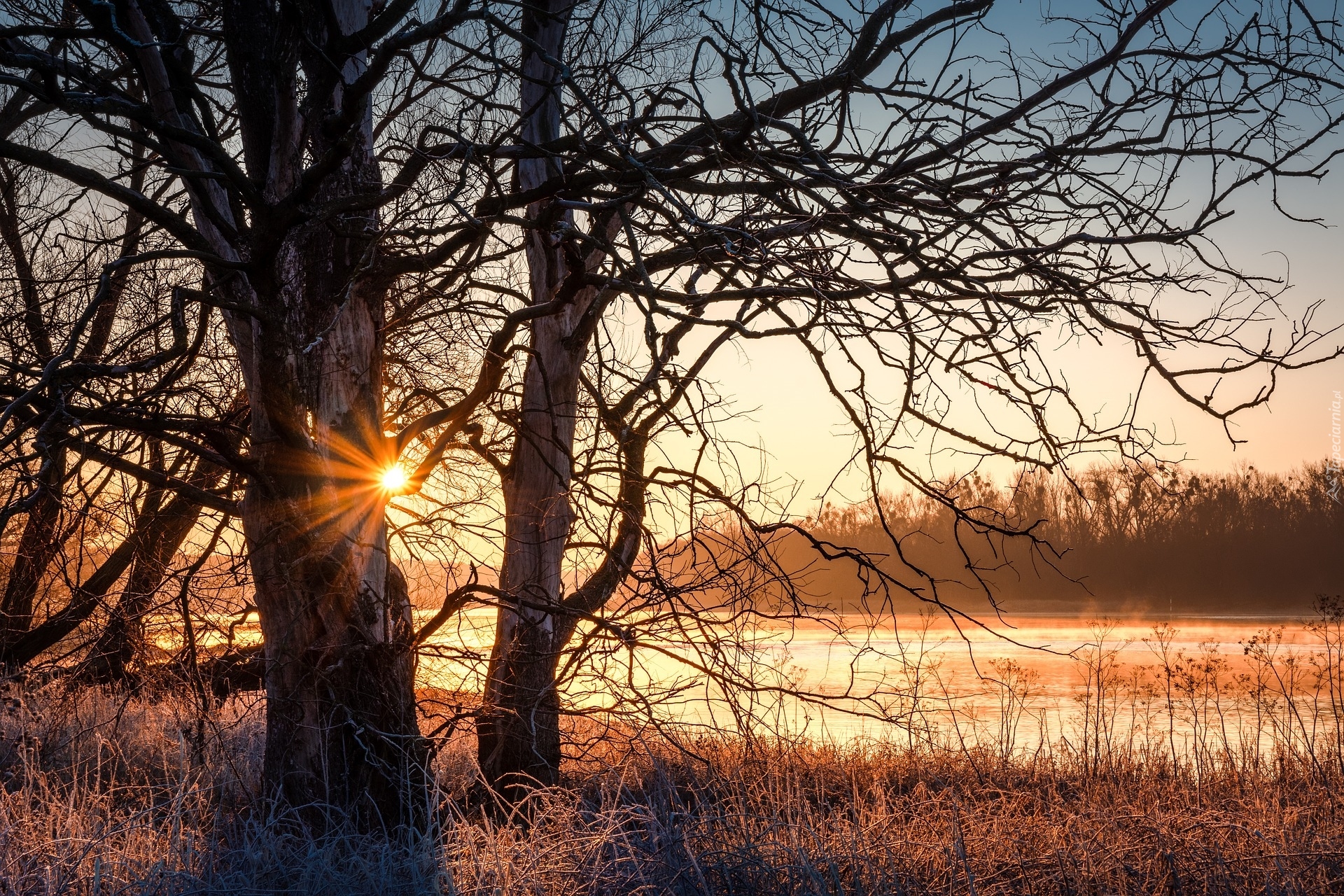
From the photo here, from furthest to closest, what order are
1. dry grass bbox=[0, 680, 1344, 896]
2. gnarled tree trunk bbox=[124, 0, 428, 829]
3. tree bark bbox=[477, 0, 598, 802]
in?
tree bark bbox=[477, 0, 598, 802] → gnarled tree trunk bbox=[124, 0, 428, 829] → dry grass bbox=[0, 680, 1344, 896]

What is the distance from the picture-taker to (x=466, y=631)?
256 inches

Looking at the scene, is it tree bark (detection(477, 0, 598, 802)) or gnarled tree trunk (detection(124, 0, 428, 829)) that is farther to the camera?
tree bark (detection(477, 0, 598, 802))

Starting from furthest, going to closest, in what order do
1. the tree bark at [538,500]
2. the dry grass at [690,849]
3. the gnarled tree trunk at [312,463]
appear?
the tree bark at [538,500] < the gnarled tree trunk at [312,463] < the dry grass at [690,849]

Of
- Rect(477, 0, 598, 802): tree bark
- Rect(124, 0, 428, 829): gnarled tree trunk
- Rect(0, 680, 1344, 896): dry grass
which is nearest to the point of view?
Rect(0, 680, 1344, 896): dry grass

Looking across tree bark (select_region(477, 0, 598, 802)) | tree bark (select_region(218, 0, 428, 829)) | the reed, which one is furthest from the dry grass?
tree bark (select_region(477, 0, 598, 802))

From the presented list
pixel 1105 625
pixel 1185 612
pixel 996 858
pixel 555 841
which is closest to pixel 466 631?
pixel 555 841

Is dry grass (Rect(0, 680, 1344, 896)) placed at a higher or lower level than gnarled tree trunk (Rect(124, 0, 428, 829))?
lower

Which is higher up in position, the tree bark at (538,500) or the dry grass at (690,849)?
the tree bark at (538,500)

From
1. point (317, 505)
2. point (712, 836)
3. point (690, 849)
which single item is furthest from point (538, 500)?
point (690, 849)

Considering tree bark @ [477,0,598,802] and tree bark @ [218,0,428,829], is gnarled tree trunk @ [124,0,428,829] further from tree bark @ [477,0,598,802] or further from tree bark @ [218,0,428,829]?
tree bark @ [477,0,598,802]

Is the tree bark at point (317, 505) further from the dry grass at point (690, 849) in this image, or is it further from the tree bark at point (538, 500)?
the tree bark at point (538, 500)

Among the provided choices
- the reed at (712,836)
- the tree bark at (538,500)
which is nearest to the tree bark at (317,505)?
the reed at (712,836)

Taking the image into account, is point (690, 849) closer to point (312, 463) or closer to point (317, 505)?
point (317, 505)

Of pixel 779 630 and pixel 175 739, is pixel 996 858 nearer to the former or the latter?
pixel 779 630
